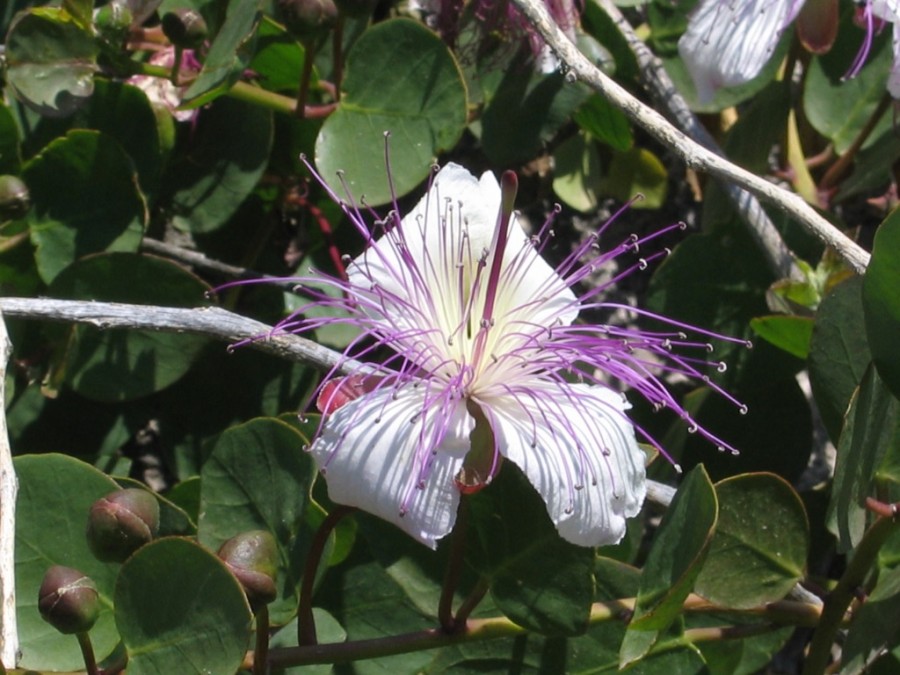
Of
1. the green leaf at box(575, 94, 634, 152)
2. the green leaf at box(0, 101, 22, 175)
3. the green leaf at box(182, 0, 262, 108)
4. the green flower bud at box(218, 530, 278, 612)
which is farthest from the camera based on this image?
the green leaf at box(575, 94, 634, 152)

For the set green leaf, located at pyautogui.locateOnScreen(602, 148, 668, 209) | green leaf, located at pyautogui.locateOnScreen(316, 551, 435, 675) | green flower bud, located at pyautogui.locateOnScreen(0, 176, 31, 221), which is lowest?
green leaf, located at pyautogui.locateOnScreen(316, 551, 435, 675)

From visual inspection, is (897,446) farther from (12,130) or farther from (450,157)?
(12,130)

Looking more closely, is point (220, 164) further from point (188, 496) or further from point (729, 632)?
point (729, 632)

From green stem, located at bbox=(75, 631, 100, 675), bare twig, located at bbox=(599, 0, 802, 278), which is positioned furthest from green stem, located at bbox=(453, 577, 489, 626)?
bare twig, located at bbox=(599, 0, 802, 278)

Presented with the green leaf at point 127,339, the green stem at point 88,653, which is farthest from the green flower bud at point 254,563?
the green leaf at point 127,339

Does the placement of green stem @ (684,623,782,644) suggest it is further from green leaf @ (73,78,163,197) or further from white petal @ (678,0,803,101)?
green leaf @ (73,78,163,197)

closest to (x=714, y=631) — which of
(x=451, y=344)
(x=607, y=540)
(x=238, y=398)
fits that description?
(x=607, y=540)

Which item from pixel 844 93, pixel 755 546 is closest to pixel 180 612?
pixel 755 546
